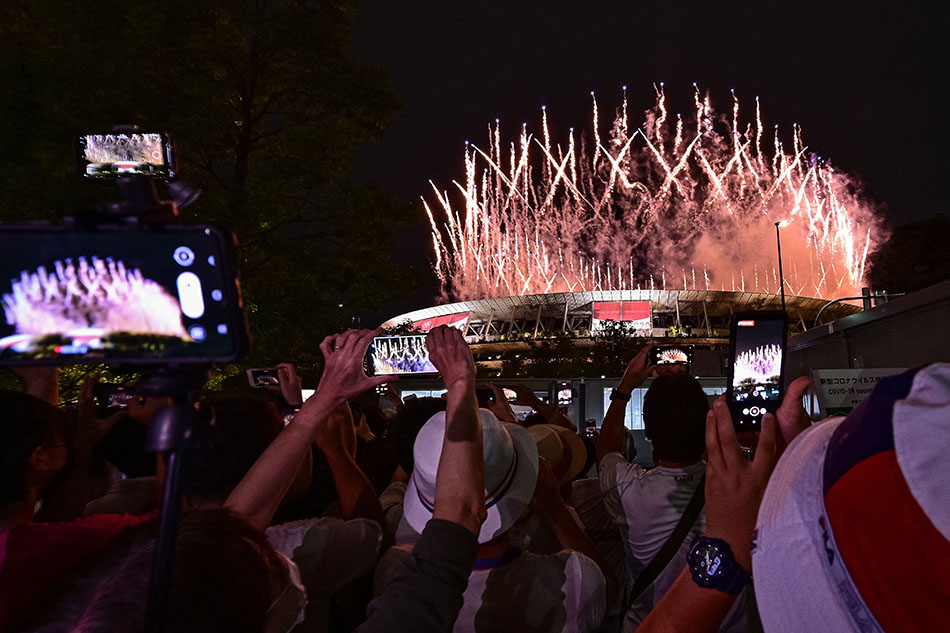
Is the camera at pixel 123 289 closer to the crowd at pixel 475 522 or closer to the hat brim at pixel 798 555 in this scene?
the crowd at pixel 475 522

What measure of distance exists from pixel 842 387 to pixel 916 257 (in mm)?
38767

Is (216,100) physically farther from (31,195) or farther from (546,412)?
(546,412)

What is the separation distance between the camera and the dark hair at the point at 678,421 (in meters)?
2.78

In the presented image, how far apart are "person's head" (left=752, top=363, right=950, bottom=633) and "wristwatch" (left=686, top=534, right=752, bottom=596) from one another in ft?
1.19

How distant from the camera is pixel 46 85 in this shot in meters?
7.86

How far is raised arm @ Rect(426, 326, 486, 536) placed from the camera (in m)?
1.37

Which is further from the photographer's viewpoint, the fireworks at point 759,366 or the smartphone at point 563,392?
the smartphone at point 563,392

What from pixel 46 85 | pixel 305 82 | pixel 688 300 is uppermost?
pixel 305 82

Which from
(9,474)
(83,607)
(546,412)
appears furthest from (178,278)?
(546,412)

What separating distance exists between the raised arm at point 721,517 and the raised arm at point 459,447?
423 millimetres

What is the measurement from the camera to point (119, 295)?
1.01 m

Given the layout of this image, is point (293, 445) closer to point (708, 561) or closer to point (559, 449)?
point (708, 561)

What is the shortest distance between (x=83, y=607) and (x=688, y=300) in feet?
230

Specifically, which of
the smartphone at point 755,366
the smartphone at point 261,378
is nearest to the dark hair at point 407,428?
the smartphone at point 755,366
